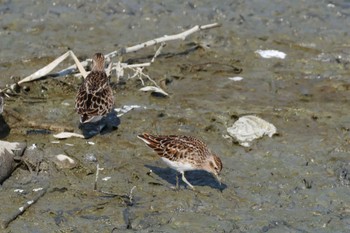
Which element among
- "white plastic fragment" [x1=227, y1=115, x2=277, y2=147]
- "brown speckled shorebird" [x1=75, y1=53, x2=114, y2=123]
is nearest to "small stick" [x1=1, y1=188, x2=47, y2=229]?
"brown speckled shorebird" [x1=75, y1=53, x2=114, y2=123]

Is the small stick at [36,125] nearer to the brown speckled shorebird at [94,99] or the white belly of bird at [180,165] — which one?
the brown speckled shorebird at [94,99]

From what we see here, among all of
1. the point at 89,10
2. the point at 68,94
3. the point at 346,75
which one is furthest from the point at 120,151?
the point at 89,10

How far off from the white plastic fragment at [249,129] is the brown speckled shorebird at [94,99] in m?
1.52

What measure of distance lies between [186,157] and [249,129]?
1.51 meters

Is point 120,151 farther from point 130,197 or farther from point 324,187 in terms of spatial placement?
point 324,187

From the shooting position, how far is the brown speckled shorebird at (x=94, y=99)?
11062mm

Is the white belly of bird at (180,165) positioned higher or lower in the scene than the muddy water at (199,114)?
higher

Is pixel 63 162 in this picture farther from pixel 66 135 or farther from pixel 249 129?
pixel 249 129

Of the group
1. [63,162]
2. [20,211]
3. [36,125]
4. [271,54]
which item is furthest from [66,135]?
[271,54]

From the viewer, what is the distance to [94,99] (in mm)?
11234

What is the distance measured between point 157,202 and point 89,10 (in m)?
6.77

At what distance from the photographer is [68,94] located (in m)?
12.5

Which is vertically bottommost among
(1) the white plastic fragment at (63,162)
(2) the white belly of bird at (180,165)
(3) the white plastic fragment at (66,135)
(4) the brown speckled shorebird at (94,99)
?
(3) the white plastic fragment at (66,135)

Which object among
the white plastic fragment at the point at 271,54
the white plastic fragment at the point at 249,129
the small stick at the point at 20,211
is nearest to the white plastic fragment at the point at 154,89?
the white plastic fragment at the point at 249,129
